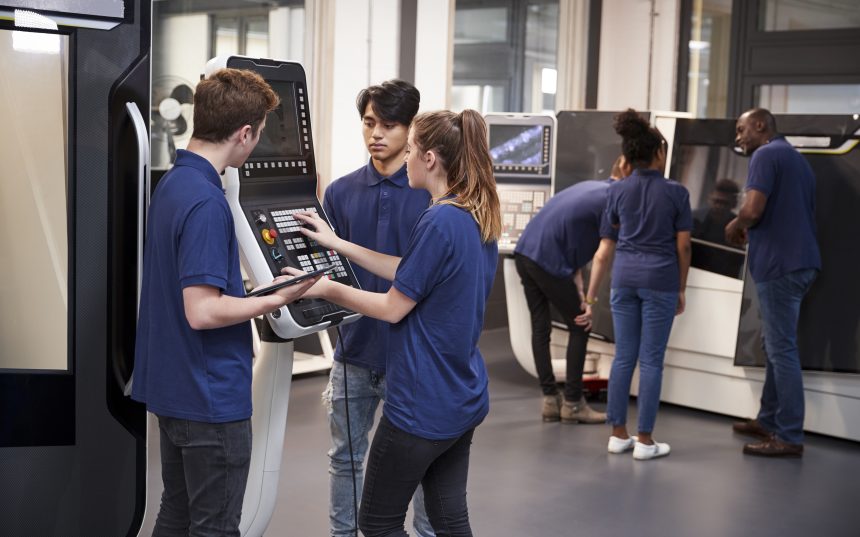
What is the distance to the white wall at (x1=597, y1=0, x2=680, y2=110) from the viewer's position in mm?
7457

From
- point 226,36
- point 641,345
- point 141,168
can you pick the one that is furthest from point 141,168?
point 226,36

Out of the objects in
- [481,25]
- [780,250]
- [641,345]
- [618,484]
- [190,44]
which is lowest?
[618,484]

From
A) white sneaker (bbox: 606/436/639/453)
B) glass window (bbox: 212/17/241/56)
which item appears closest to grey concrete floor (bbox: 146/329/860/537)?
white sneaker (bbox: 606/436/639/453)

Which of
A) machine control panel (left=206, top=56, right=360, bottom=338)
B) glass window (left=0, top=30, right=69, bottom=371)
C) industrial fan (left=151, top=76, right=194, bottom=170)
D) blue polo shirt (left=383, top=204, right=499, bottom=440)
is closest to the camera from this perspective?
blue polo shirt (left=383, top=204, right=499, bottom=440)

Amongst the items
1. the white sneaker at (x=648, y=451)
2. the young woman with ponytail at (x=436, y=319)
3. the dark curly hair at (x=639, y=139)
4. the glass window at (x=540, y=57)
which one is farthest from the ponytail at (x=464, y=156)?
the glass window at (x=540, y=57)

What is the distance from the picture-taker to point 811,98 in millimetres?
7094

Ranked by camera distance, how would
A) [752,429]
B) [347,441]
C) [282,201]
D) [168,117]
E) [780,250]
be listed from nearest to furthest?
[282,201], [347,441], [780,250], [752,429], [168,117]

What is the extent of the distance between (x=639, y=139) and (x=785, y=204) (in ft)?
2.34

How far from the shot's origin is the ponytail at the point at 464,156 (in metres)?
2.20

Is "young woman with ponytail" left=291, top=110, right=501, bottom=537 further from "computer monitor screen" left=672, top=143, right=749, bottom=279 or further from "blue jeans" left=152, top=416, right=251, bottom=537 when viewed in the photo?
"computer monitor screen" left=672, top=143, right=749, bottom=279

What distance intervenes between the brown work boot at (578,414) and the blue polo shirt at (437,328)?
2.94 metres

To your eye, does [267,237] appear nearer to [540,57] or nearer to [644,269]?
[644,269]

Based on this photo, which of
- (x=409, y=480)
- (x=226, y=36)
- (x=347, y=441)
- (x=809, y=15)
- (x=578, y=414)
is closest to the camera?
(x=409, y=480)

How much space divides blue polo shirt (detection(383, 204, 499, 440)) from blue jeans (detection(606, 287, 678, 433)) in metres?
2.38
